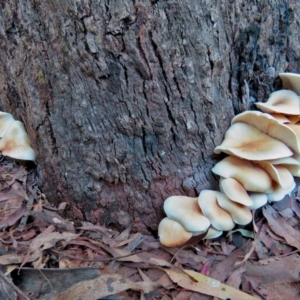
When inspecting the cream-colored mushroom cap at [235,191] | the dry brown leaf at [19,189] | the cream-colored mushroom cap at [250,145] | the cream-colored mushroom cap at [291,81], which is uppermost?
the cream-colored mushroom cap at [291,81]

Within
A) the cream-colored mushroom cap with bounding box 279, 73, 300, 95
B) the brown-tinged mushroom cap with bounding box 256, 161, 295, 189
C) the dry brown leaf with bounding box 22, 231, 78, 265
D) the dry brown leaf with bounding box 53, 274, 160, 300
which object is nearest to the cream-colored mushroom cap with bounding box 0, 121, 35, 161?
the dry brown leaf with bounding box 22, 231, 78, 265

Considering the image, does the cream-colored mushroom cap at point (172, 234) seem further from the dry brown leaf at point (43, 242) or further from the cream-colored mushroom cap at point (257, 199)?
the dry brown leaf at point (43, 242)

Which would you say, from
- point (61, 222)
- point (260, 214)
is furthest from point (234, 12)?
point (61, 222)

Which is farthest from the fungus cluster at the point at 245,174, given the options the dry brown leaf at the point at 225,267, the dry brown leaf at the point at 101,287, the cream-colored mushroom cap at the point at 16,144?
the cream-colored mushroom cap at the point at 16,144

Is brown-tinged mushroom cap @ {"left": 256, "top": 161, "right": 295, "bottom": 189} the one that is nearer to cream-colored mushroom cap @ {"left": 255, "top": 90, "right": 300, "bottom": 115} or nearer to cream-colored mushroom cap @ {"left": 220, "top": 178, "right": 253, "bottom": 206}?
cream-colored mushroom cap @ {"left": 220, "top": 178, "right": 253, "bottom": 206}

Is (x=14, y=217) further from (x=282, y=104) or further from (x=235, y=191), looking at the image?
(x=282, y=104)
